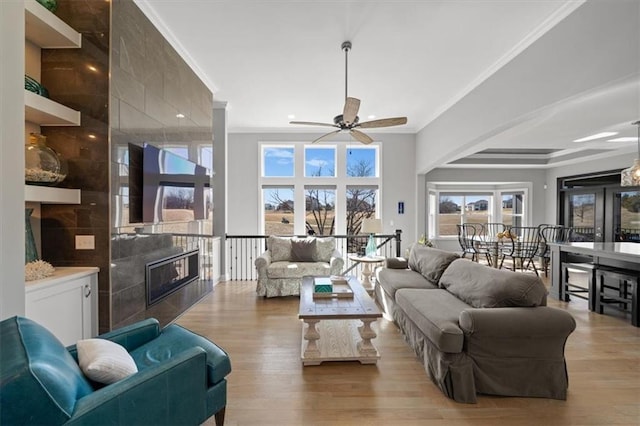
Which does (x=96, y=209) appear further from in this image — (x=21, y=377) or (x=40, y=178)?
(x=21, y=377)

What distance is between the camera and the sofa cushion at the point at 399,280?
3533mm

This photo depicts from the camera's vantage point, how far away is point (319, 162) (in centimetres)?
712

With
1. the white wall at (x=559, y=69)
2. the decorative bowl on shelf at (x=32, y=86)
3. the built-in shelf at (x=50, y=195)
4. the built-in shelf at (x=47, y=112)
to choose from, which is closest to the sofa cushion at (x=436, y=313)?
the white wall at (x=559, y=69)

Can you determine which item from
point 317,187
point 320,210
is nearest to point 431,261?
point 320,210

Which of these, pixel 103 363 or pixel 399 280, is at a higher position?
pixel 103 363

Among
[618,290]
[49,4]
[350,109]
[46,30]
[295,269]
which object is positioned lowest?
[618,290]

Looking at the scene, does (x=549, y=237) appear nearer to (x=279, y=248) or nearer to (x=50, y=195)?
(x=279, y=248)

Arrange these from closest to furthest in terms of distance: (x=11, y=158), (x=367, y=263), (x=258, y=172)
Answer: (x=11, y=158) → (x=367, y=263) → (x=258, y=172)

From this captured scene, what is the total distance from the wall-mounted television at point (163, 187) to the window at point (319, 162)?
307 centimetres

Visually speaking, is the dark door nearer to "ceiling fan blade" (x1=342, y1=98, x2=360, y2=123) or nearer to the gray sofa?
the gray sofa

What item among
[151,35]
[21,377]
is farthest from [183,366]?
[151,35]

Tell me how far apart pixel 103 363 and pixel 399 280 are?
3.12 metres

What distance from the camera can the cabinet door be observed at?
2.00 m

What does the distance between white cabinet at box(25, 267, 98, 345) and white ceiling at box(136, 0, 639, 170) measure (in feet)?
8.90
